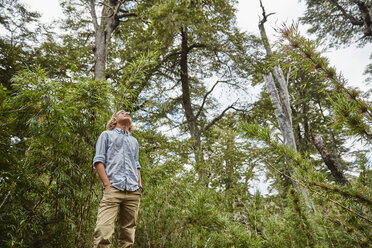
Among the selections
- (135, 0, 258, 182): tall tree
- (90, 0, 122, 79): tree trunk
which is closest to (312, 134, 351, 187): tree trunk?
(135, 0, 258, 182): tall tree

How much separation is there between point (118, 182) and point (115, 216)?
317mm

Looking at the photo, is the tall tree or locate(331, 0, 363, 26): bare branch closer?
the tall tree

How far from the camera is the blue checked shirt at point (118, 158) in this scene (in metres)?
2.13

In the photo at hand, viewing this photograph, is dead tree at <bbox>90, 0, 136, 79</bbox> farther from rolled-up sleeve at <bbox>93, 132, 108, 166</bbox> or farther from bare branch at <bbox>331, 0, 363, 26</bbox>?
bare branch at <bbox>331, 0, 363, 26</bbox>

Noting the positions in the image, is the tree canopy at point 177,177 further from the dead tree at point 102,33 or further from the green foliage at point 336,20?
the green foliage at point 336,20

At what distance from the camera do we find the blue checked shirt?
2.13 m

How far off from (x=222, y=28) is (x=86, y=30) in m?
6.43

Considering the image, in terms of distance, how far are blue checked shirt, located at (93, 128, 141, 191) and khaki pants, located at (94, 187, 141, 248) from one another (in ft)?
0.27

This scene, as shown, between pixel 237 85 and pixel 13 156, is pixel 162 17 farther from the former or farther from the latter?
pixel 13 156

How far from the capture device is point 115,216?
2.04 metres

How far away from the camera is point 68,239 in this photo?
213 cm

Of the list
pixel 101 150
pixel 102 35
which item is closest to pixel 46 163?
pixel 101 150

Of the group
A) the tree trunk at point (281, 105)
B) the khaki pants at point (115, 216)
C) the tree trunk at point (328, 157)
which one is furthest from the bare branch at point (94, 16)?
the tree trunk at point (328, 157)

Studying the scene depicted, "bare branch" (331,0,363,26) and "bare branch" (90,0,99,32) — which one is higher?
"bare branch" (331,0,363,26)
